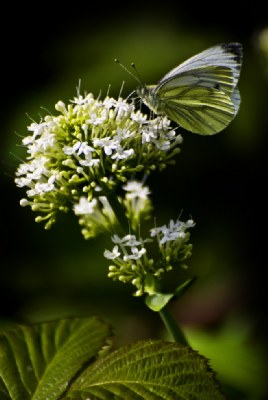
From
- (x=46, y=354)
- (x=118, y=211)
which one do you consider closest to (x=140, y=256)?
(x=118, y=211)

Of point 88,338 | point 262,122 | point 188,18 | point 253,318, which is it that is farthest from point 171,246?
point 188,18

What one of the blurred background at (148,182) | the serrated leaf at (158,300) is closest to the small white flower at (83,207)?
the serrated leaf at (158,300)

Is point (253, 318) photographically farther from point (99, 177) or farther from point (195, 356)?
point (195, 356)

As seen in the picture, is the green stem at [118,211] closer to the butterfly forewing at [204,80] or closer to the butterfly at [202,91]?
the butterfly at [202,91]

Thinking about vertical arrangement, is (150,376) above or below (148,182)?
above

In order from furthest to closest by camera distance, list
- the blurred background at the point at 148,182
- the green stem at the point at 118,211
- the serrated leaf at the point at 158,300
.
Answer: the blurred background at the point at 148,182 < the green stem at the point at 118,211 < the serrated leaf at the point at 158,300

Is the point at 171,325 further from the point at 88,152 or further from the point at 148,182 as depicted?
the point at 148,182
